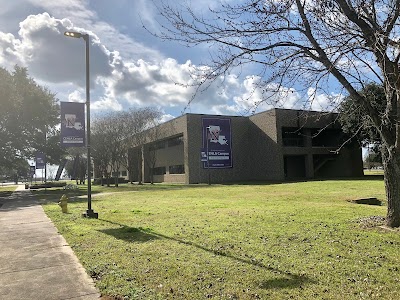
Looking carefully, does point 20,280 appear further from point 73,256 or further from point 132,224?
point 132,224

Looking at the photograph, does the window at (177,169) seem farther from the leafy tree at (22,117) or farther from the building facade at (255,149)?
the leafy tree at (22,117)

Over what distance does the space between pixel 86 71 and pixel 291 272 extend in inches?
424

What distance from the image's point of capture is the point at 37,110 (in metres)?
36.1

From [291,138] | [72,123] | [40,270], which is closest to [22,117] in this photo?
[72,123]

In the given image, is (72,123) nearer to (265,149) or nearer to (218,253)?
(218,253)

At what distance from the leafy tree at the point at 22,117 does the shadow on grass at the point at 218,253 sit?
27.7 m

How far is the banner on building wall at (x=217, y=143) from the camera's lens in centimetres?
4588

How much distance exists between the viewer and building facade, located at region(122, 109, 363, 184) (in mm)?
44438

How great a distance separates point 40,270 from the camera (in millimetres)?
6121

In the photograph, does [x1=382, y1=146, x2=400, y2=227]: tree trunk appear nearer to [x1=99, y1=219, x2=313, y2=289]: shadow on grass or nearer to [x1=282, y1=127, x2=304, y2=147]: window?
[x1=99, y1=219, x2=313, y2=289]: shadow on grass

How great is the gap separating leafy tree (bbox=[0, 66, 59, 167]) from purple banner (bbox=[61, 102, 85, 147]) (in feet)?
78.5

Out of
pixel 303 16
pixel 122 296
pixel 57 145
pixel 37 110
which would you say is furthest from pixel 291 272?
pixel 57 145

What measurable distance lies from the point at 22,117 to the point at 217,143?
22272mm

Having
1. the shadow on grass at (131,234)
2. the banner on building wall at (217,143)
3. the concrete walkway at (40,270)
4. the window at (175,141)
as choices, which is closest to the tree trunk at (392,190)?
the shadow on grass at (131,234)
